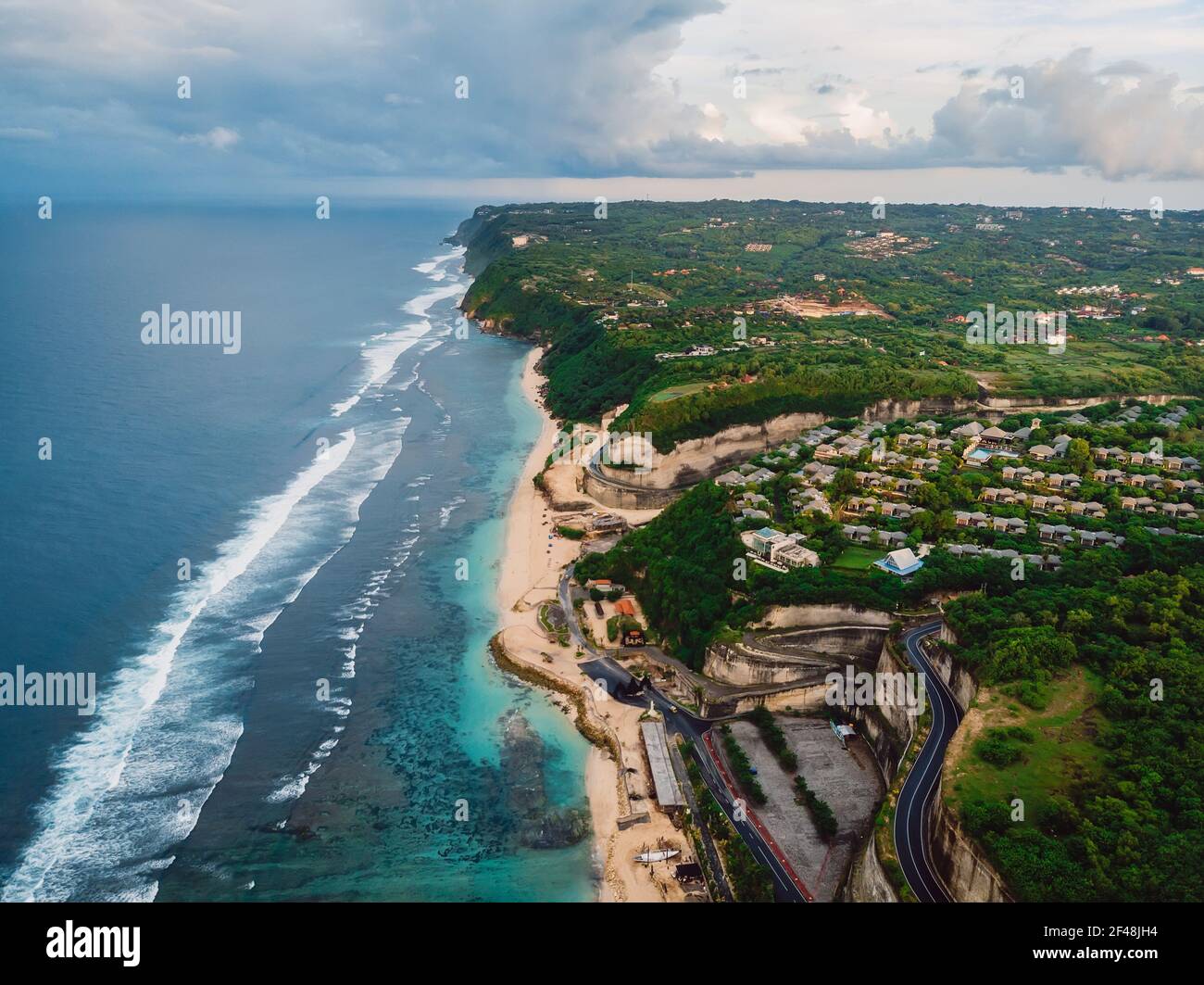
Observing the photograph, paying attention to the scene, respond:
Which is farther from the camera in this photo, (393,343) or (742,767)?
(393,343)

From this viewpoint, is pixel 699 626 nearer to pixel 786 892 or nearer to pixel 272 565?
pixel 786 892

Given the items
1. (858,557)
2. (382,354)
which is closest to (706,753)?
(858,557)

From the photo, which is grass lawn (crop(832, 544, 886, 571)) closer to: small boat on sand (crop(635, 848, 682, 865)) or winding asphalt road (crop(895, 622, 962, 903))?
winding asphalt road (crop(895, 622, 962, 903))

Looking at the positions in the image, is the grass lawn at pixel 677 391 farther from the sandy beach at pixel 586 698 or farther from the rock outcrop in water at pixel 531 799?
the rock outcrop in water at pixel 531 799

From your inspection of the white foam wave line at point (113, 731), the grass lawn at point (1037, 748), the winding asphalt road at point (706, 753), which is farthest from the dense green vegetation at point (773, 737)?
the white foam wave line at point (113, 731)

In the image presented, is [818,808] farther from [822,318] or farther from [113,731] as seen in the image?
[822,318]

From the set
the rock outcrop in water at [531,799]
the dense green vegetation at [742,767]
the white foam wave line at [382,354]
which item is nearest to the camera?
the rock outcrop in water at [531,799]

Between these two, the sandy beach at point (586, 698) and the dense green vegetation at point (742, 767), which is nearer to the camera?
the sandy beach at point (586, 698)
